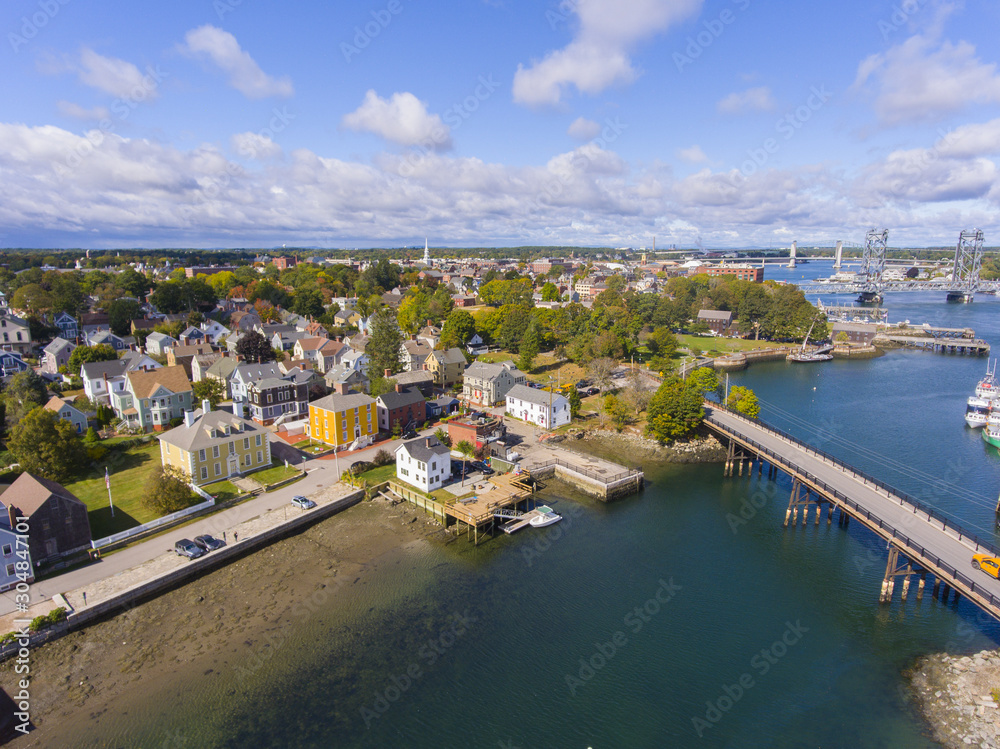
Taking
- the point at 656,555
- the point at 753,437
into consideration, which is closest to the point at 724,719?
the point at 656,555

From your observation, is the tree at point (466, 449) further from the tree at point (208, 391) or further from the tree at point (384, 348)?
the tree at point (208, 391)

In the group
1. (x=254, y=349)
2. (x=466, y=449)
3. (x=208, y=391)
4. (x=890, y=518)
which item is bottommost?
(x=466, y=449)

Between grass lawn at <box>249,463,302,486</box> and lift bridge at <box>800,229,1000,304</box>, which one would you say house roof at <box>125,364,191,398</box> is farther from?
lift bridge at <box>800,229,1000,304</box>

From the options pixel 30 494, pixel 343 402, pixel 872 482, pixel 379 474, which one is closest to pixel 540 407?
pixel 379 474

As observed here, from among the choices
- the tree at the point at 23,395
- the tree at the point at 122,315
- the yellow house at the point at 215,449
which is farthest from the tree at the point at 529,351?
the tree at the point at 122,315

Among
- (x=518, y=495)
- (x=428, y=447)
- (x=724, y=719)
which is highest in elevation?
(x=428, y=447)

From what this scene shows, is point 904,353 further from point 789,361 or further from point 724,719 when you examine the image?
point 724,719

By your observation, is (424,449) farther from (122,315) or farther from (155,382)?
(122,315)
